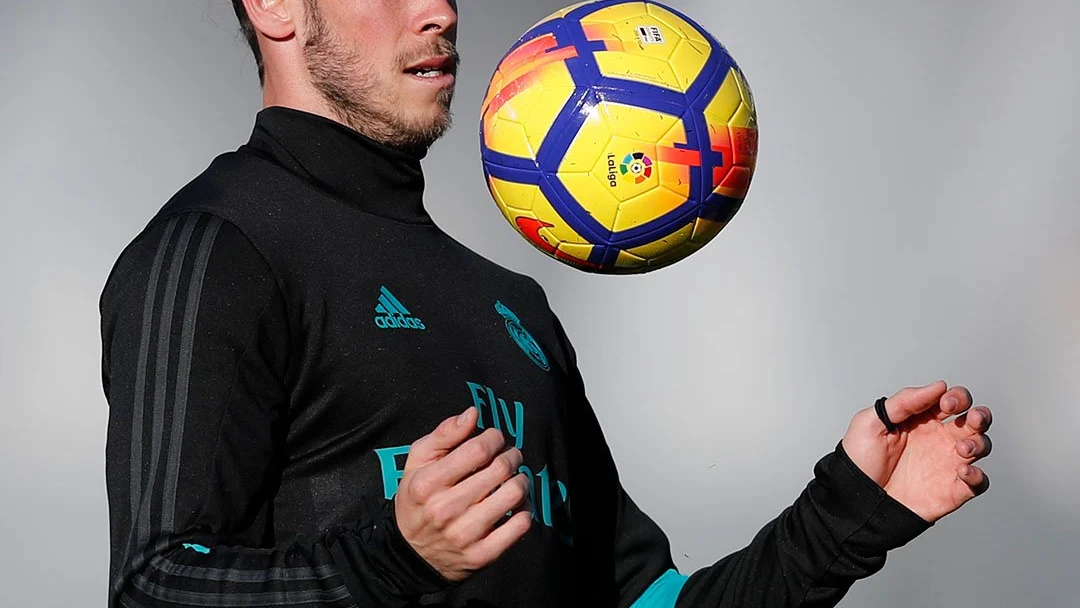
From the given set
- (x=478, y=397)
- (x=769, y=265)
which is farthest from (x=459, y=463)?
(x=769, y=265)

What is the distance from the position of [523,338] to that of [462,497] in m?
0.54

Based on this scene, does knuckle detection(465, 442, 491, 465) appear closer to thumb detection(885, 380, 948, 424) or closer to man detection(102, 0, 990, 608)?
man detection(102, 0, 990, 608)

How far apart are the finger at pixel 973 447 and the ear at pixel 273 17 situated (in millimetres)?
792

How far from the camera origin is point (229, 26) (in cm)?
286

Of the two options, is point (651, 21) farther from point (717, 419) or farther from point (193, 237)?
point (717, 419)

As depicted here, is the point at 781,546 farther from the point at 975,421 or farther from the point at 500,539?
the point at 500,539

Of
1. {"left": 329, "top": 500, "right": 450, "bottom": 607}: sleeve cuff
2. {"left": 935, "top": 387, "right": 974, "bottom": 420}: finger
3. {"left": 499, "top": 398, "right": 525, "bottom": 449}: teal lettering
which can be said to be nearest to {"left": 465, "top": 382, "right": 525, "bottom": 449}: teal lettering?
{"left": 499, "top": 398, "right": 525, "bottom": 449}: teal lettering

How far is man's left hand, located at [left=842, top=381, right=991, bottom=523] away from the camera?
4.20ft

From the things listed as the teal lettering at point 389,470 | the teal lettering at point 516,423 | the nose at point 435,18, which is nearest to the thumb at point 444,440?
the teal lettering at point 389,470

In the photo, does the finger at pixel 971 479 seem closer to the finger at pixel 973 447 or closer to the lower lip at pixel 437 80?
the finger at pixel 973 447

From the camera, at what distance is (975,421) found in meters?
1.28

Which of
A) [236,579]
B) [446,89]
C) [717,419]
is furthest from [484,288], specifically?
[717,419]
